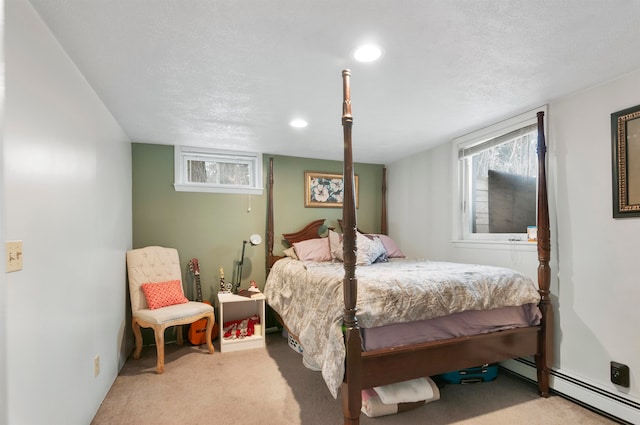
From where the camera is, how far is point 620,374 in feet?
6.73

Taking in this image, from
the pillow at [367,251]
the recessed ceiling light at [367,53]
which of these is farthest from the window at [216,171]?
the recessed ceiling light at [367,53]

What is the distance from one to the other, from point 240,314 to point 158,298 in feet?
3.42

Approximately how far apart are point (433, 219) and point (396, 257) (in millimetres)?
632

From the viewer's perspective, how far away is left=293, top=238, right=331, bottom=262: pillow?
146 inches

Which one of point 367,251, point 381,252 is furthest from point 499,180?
point 367,251

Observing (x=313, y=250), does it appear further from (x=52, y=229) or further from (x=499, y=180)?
(x=52, y=229)

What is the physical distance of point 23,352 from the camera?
1255mm

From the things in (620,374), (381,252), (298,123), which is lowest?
(620,374)

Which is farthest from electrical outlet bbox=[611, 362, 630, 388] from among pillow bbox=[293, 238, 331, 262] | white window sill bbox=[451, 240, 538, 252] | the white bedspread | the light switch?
the light switch

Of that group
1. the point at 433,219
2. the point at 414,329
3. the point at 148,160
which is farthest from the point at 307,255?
the point at 148,160

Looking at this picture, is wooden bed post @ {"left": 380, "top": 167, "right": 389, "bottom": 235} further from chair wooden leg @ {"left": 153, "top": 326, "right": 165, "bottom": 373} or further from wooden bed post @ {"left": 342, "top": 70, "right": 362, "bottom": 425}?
chair wooden leg @ {"left": 153, "top": 326, "right": 165, "bottom": 373}

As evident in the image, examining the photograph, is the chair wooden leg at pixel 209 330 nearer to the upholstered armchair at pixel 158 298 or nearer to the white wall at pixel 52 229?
the upholstered armchair at pixel 158 298

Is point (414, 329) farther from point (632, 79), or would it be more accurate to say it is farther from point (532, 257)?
point (632, 79)

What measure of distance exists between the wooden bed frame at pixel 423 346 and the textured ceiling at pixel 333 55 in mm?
320
